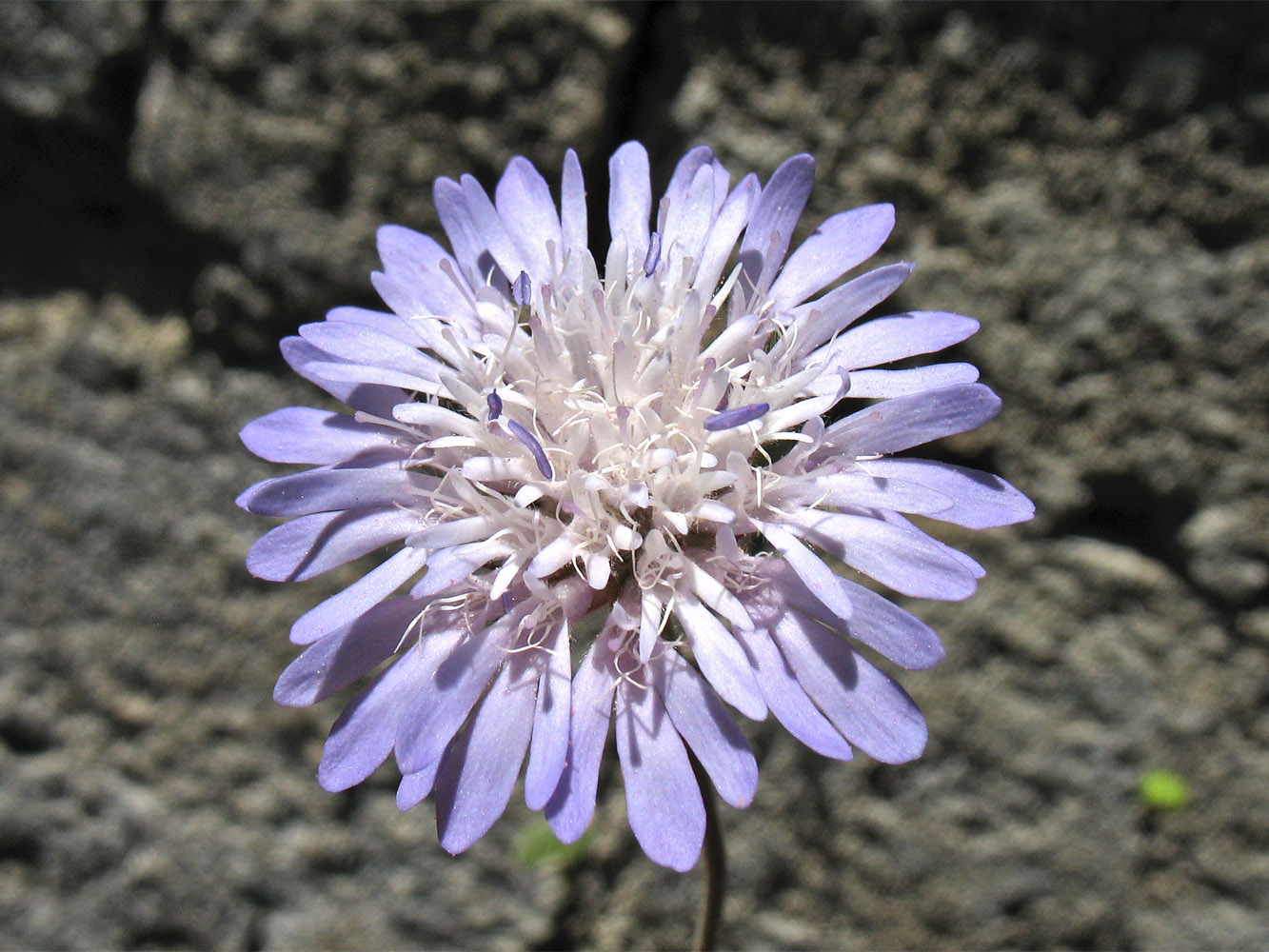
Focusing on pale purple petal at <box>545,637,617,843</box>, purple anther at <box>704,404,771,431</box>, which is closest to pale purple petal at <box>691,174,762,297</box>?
purple anther at <box>704,404,771,431</box>

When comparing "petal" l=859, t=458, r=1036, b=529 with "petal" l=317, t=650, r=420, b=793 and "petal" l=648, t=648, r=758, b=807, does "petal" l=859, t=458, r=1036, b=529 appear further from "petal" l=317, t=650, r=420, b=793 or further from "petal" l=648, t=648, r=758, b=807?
"petal" l=317, t=650, r=420, b=793

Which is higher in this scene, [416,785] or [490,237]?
[490,237]

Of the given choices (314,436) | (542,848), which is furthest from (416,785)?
(542,848)

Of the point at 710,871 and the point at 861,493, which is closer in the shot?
the point at 861,493

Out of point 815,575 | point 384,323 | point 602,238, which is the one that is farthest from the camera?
point 602,238

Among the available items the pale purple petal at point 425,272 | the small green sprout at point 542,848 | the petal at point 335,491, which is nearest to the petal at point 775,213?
the pale purple petal at point 425,272

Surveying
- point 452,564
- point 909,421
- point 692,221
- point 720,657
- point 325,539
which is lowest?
point 720,657

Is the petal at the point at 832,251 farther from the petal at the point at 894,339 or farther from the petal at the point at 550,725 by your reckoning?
the petal at the point at 550,725

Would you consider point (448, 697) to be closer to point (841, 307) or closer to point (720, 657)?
point (720, 657)
